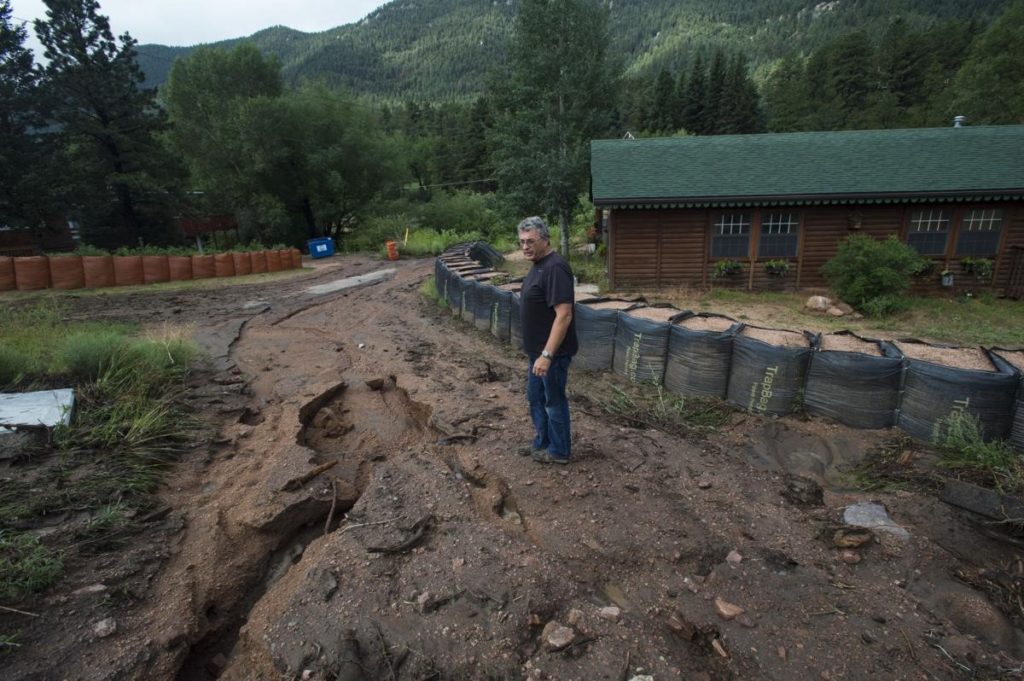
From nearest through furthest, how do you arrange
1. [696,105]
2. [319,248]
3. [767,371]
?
[767,371], [319,248], [696,105]

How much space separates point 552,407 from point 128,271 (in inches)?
672

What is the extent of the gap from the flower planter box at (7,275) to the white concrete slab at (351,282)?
786 cm

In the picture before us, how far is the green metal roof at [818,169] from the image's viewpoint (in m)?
12.3

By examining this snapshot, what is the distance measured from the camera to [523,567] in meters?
3.01

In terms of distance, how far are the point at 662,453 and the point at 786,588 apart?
1.67 metres

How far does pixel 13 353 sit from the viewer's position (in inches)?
235

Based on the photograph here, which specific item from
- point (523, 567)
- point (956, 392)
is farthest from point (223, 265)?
point (956, 392)

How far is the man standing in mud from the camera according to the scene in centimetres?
370

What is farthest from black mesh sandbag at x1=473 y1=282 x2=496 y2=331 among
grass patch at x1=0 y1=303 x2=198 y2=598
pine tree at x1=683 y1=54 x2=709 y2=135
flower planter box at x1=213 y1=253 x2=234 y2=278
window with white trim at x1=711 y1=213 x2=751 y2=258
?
pine tree at x1=683 y1=54 x2=709 y2=135

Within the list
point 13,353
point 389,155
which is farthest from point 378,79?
point 13,353

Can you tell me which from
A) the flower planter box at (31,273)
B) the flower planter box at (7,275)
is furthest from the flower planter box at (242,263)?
the flower planter box at (7,275)

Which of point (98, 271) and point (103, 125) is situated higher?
point (103, 125)

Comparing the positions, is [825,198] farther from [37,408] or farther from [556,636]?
[37,408]

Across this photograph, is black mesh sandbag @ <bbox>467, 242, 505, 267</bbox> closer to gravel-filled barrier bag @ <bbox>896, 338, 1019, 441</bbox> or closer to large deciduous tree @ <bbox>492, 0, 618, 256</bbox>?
large deciduous tree @ <bbox>492, 0, 618, 256</bbox>
